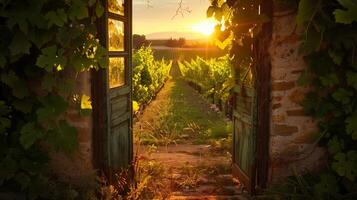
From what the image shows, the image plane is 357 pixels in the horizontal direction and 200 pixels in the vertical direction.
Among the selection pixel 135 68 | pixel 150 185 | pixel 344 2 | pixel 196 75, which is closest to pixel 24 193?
pixel 150 185

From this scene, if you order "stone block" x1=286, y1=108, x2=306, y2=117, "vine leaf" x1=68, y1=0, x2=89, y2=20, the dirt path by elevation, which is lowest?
the dirt path

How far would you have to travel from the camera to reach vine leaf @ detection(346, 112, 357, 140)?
11.1 feet

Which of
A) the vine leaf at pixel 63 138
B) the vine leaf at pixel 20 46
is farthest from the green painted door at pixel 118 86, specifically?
the vine leaf at pixel 20 46

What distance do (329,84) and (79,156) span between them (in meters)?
2.30

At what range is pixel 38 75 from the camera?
3.54 meters

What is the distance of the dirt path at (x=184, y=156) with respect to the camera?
15.6 ft

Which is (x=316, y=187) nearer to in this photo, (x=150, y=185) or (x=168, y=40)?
(x=150, y=185)

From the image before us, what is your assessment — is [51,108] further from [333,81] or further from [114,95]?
[333,81]

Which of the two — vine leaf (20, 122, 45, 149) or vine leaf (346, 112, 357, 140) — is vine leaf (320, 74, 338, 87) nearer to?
vine leaf (346, 112, 357, 140)

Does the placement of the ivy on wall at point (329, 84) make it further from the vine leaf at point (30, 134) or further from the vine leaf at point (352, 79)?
the vine leaf at point (30, 134)

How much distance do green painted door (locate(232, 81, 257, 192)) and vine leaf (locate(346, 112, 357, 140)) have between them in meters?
0.99

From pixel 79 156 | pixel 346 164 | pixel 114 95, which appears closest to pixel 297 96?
pixel 346 164

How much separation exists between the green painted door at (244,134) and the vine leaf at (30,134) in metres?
2.09

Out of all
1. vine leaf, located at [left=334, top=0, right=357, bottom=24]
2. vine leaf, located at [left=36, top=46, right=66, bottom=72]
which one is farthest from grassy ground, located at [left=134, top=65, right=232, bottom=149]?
vine leaf, located at [left=334, top=0, right=357, bottom=24]
